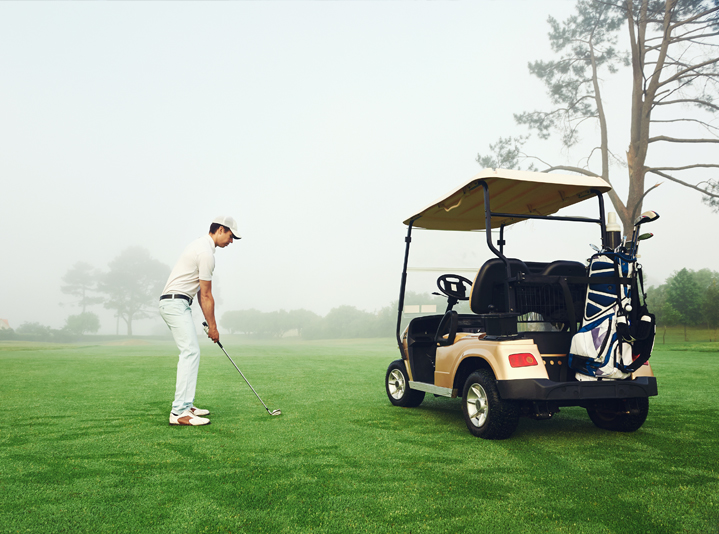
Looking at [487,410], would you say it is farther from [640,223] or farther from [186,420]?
[186,420]

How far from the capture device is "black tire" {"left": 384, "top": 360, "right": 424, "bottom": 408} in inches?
239

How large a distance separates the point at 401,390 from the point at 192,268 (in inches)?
110

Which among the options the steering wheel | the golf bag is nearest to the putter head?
the golf bag

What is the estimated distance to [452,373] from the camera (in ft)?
16.5

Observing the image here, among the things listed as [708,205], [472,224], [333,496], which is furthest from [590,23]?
[333,496]

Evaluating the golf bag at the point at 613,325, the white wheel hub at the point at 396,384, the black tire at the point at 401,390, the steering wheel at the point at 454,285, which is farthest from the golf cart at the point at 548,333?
the white wheel hub at the point at 396,384

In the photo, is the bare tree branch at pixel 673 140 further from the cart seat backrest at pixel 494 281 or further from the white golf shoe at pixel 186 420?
the white golf shoe at pixel 186 420

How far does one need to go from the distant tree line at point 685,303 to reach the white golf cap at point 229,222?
79.1ft

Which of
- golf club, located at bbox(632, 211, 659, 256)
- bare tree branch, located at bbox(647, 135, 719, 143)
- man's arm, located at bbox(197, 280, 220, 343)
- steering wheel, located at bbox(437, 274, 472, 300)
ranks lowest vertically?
man's arm, located at bbox(197, 280, 220, 343)

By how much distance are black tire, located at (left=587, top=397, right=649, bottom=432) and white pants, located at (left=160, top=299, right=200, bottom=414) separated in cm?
393

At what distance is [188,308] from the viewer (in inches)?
211

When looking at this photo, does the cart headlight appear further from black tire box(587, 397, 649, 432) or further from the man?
the man

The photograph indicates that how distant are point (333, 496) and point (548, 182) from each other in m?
3.35

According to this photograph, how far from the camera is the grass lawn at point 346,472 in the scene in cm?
264
